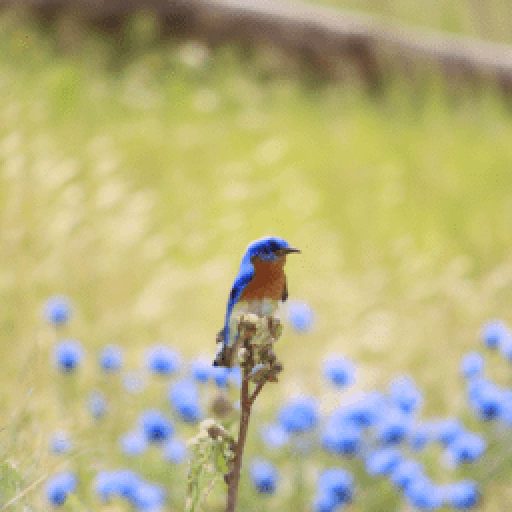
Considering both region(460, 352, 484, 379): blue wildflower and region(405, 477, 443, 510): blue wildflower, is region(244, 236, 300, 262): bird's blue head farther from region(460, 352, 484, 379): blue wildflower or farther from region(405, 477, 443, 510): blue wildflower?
region(460, 352, 484, 379): blue wildflower

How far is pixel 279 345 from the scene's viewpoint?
9.67ft

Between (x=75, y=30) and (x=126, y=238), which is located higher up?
(x=75, y=30)

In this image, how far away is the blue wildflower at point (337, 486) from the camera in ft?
6.67

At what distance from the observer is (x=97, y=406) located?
2.21 m

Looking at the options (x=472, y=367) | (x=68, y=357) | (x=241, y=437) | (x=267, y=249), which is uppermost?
(x=472, y=367)

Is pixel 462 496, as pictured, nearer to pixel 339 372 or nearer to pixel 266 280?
pixel 339 372

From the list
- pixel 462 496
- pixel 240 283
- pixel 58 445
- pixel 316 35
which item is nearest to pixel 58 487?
pixel 58 445

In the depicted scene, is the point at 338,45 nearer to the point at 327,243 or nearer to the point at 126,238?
the point at 327,243

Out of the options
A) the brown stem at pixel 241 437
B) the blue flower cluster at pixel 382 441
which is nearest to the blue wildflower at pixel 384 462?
the blue flower cluster at pixel 382 441

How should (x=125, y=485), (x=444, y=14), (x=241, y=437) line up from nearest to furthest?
(x=241, y=437), (x=125, y=485), (x=444, y=14)

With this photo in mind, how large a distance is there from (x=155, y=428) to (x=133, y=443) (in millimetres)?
82

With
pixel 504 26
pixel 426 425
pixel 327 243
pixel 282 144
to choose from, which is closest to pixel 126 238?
pixel 327 243

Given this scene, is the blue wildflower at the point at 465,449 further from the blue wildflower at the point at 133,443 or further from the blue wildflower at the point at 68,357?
the blue wildflower at the point at 68,357

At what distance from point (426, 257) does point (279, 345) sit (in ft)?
2.21
